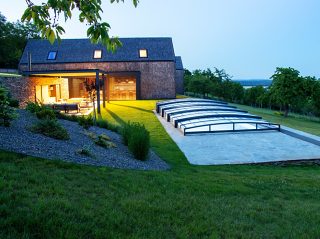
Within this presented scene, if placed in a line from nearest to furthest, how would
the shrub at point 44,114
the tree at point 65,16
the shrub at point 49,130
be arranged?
the tree at point 65,16 → the shrub at point 49,130 → the shrub at point 44,114

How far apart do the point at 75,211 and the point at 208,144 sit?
9.75 meters

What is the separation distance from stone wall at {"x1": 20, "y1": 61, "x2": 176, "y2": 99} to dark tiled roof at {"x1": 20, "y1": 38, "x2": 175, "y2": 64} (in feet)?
1.47

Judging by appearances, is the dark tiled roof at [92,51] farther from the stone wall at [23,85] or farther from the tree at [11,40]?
the stone wall at [23,85]

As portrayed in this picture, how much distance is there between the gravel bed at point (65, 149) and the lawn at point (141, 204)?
0.67 m

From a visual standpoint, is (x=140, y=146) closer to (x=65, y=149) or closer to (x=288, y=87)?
(x=65, y=149)

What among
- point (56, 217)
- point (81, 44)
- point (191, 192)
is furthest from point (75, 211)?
point (81, 44)

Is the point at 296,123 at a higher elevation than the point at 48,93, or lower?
lower

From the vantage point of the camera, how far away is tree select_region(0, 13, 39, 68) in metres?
39.2

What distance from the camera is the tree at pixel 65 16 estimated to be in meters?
2.88

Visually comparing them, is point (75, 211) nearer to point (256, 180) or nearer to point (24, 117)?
point (256, 180)

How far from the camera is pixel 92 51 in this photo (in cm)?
3300

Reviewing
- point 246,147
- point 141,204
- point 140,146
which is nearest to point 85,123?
point 140,146

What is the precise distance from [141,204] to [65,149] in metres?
3.89

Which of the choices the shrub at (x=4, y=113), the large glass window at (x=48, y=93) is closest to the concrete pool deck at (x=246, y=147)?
the shrub at (x=4, y=113)
